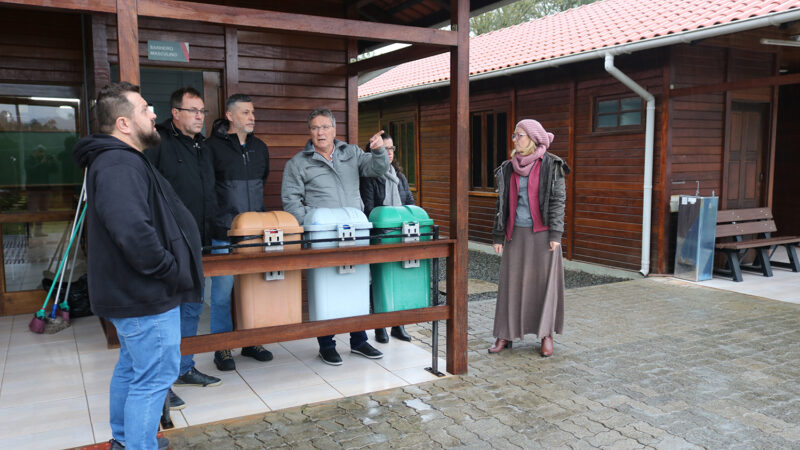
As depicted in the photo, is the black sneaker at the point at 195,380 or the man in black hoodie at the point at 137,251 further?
the black sneaker at the point at 195,380

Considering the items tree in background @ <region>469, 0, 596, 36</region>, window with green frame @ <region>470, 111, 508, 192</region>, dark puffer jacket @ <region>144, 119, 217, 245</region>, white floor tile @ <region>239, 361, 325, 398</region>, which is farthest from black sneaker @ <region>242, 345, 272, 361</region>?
tree in background @ <region>469, 0, 596, 36</region>

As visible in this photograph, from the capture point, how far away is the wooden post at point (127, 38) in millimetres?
2770

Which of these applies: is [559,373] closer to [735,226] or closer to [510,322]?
[510,322]

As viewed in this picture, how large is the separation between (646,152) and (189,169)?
5421 mm

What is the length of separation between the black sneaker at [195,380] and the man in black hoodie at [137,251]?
114 cm

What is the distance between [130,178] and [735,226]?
276 inches

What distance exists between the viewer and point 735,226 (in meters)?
7.09

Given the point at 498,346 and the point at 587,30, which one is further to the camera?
the point at 587,30

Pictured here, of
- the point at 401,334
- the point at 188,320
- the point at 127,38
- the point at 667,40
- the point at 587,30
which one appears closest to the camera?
the point at 127,38

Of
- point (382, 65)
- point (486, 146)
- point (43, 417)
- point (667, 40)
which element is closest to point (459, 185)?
point (382, 65)

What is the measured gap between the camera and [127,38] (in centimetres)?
279

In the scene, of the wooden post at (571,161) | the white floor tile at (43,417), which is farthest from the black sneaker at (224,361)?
the wooden post at (571,161)

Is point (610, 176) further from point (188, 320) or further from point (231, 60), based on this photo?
point (188, 320)

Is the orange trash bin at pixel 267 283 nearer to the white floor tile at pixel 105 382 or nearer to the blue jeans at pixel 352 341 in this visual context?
the white floor tile at pixel 105 382
